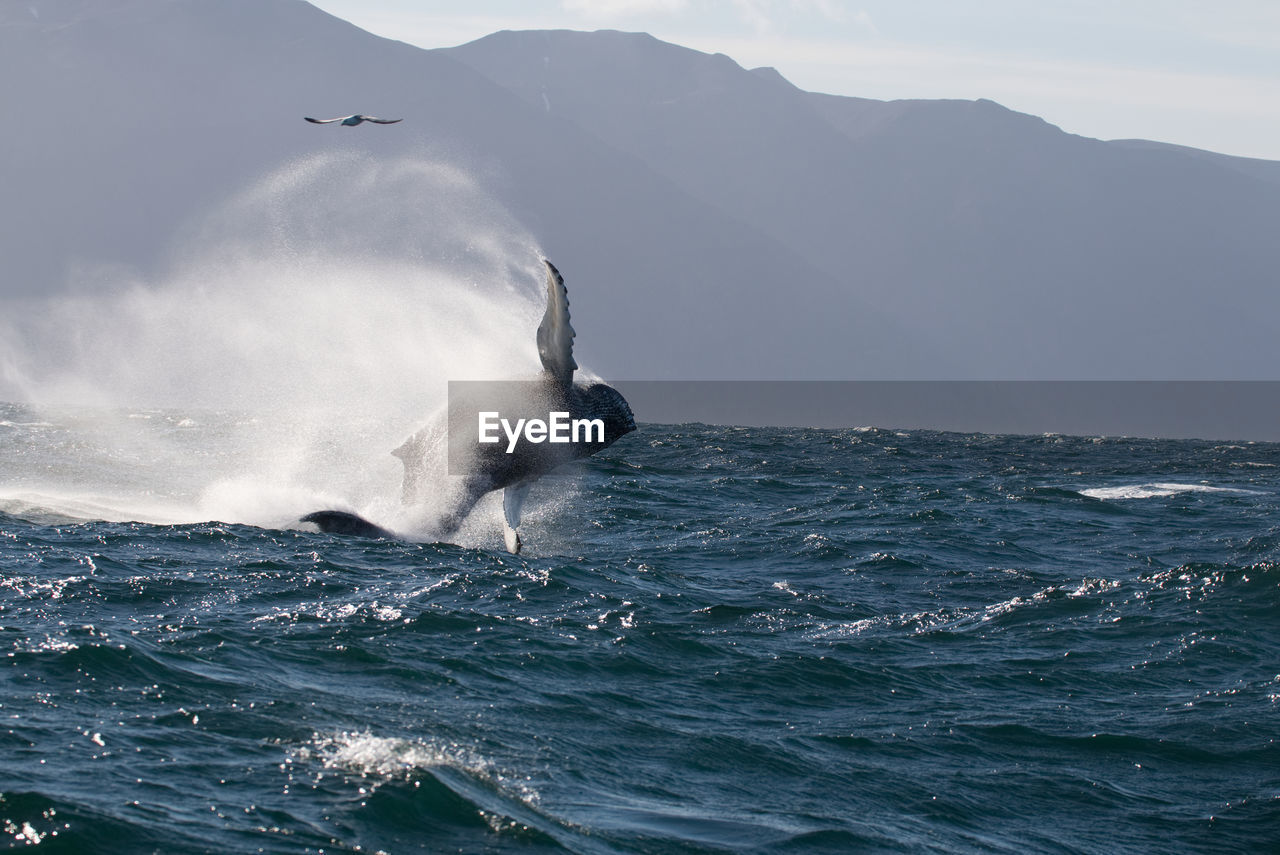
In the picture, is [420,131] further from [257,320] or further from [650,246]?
[257,320]

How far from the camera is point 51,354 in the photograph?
5851 inches

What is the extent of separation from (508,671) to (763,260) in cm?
18342

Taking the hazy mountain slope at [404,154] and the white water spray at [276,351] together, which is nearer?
the white water spray at [276,351]

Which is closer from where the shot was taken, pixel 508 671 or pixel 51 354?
pixel 508 671

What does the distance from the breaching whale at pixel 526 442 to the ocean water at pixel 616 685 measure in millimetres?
1145

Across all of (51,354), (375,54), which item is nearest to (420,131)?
(375,54)

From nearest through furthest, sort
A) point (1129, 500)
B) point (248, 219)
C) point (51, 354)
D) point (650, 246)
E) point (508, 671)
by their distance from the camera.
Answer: point (508, 671), point (1129, 500), point (51, 354), point (248, 219), point (650, 246)

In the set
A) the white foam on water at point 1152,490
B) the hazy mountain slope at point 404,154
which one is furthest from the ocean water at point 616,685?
the hazy mountain slope at point 404,154
